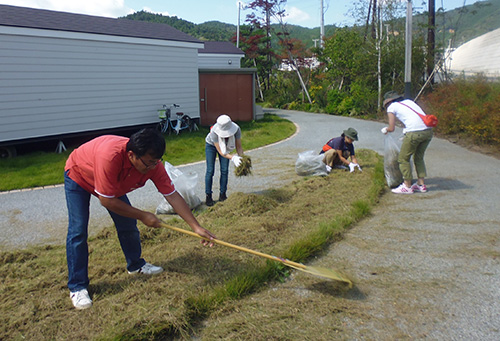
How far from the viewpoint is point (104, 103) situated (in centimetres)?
1266

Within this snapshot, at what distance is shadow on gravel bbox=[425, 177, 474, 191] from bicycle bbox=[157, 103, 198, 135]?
28.9ft

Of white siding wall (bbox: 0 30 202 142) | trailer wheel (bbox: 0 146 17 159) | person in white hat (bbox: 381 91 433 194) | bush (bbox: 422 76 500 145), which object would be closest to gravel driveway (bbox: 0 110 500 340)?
person in white hat (bbox: 381 91 433 194)

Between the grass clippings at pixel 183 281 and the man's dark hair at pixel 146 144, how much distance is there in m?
1.15

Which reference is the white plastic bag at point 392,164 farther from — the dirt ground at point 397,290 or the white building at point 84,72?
the white building at point 84,72

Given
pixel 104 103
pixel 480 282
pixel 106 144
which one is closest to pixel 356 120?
pixel 104 103

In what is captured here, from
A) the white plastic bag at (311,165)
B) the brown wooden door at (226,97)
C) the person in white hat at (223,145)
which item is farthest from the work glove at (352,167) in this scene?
the brown wooden door at (226,97)

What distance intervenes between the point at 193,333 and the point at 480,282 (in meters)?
2.54

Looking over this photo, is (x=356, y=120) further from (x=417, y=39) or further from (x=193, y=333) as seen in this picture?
(x=193, y=333)

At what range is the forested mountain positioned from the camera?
18.5 metres

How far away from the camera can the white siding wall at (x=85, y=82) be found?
10562mm

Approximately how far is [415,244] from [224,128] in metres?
2.92

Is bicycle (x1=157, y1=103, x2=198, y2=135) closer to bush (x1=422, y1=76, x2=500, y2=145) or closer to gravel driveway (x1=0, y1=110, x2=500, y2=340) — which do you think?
gravel driveway (x1=0, y1=110, x2=500, y2=340)

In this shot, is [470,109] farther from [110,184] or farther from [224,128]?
[110,184]

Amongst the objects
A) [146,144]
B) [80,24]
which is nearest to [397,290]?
[146,144]
